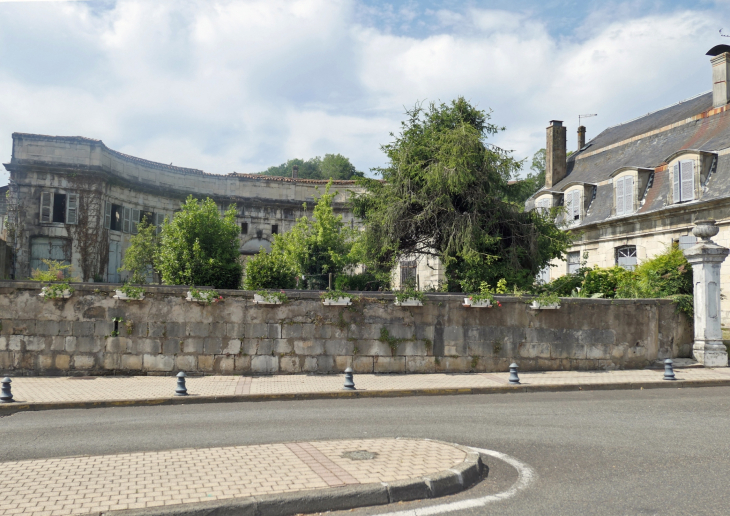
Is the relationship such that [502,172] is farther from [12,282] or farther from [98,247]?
[98,247]

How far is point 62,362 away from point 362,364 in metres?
6.85

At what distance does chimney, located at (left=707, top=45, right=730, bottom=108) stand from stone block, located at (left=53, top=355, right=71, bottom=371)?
26534mm

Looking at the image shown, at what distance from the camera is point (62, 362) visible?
12805mm

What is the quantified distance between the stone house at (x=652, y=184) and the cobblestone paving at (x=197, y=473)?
16150 mm

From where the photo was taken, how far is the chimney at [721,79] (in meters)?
24.4

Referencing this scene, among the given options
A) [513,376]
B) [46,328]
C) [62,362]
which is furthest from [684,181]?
[46,328]

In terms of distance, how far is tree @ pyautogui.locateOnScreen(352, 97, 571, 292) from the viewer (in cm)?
1717

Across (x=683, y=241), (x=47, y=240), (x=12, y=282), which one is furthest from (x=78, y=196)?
(x=683, y=241)

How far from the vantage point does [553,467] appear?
5727 millimetres

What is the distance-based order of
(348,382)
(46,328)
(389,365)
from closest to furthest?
(348,382) < (46,328) < (389,365)

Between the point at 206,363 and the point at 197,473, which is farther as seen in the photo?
the point at 206,363

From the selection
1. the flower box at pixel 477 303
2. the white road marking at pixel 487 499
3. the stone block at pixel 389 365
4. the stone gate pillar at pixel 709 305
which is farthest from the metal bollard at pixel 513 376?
the stone gate pillar at pixel 709 305

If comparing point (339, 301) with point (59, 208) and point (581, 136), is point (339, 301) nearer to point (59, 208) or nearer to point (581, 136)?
point (59, 208)

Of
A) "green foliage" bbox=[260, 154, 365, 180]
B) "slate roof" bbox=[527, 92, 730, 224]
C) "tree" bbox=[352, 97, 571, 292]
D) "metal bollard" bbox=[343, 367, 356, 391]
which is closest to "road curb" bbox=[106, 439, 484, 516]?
"metal bollard" bbox=[343, 367, 356, 391]
